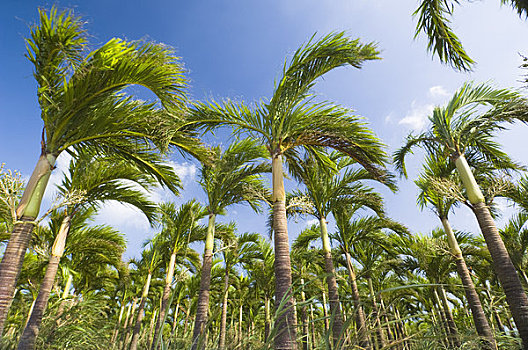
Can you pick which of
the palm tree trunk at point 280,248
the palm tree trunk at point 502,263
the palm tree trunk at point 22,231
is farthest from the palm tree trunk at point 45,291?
the palm tree trunk at point 502,263

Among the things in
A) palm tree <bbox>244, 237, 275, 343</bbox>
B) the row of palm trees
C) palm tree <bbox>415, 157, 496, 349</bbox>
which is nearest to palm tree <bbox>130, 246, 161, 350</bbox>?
the row of palm trees

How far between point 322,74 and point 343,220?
6704 mm

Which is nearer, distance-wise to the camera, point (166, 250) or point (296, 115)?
point (296, 115)

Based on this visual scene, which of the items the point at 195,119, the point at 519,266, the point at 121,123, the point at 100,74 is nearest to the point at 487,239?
the point at 195,119

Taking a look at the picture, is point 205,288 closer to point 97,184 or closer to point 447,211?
point 97,184

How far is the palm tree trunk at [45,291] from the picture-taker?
5.36 meters

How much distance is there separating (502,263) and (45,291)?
420 inches

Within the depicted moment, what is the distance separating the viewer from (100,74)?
16.0 ft

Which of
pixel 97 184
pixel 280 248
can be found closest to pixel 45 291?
pixel 97 184

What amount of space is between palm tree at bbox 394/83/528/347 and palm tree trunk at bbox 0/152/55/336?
825 centimetres

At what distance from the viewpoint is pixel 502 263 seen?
5.48 meters

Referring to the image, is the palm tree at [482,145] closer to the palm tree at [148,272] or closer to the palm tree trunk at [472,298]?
the palm tree trunk at [472,298]

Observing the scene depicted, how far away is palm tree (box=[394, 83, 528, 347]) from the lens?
5.25m

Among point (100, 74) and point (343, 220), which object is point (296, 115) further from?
point (343, 220)
